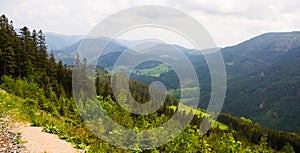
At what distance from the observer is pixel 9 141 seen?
60.6ft

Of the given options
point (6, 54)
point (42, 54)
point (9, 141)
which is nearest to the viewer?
point (9, 141)

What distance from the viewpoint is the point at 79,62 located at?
8081cm

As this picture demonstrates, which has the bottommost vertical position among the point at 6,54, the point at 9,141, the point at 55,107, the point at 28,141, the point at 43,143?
the point at 43,143

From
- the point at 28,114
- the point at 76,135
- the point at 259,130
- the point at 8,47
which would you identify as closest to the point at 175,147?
the point at 76,135

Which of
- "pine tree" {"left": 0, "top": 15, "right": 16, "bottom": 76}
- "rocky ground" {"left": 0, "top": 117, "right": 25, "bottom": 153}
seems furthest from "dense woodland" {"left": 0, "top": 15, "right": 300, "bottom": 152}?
"rocky ground" {"left": 0, "top": 117, "right": 25, "bottom": 153}

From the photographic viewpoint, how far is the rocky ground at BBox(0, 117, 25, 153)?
1677 cm

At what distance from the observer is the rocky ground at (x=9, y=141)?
16.8 m

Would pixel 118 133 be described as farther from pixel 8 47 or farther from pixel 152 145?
pixel 8 47

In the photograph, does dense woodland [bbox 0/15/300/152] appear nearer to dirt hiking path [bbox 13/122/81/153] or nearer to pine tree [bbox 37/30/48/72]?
pine tree [bbox 37/30/48/72]

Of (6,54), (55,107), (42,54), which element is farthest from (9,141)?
(42,54)

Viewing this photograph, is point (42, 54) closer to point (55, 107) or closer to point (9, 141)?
point (55, 107)

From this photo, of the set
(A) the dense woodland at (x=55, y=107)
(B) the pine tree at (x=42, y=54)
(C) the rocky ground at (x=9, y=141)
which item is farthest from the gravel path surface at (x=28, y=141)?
(B) the pine tree at (x=42, y=54)

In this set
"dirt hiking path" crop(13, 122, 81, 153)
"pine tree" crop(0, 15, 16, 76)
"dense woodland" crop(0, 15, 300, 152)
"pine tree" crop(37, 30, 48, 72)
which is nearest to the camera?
"dirt hiking path" crop(13, 122, 81, 153)

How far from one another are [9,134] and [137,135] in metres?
9.32
